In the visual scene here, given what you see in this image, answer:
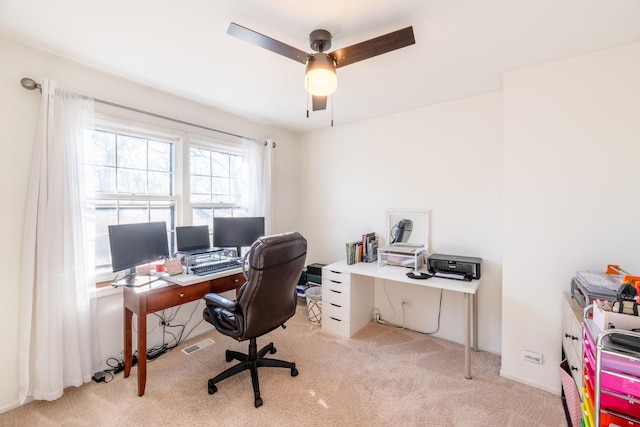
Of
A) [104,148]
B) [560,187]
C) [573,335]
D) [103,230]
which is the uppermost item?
[104,148]

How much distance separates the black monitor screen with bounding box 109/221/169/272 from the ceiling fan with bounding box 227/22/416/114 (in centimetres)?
165

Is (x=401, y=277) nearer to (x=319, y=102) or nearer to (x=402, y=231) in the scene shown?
(x=402, y=231)

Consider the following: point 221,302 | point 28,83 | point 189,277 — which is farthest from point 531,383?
point 28,83

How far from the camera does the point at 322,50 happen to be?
1.71 metres

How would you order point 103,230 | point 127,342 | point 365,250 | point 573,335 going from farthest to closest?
point 365,250
point 103,230
point 127,342
point 573,335

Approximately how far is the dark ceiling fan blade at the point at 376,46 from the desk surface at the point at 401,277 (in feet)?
5.93

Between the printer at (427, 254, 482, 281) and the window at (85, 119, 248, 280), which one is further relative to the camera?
the printer at (427, 254, 482, 281)

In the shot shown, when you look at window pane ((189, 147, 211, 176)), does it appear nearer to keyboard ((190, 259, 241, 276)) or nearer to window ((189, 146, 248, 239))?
window ((189, 146, 248, 239))

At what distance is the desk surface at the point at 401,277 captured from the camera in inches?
88.4

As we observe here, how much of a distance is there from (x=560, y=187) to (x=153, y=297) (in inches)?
119

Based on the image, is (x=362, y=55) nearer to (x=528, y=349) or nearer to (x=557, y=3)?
(x=557, y=3)

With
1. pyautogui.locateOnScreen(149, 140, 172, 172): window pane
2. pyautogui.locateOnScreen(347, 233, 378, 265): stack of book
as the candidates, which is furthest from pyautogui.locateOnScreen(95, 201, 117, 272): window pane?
pyautogui.locateOnScreen(347, 233, 378, 265): stack of book

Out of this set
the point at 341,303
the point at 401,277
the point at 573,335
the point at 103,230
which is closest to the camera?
the point at 573,335

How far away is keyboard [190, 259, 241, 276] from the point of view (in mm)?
2285
